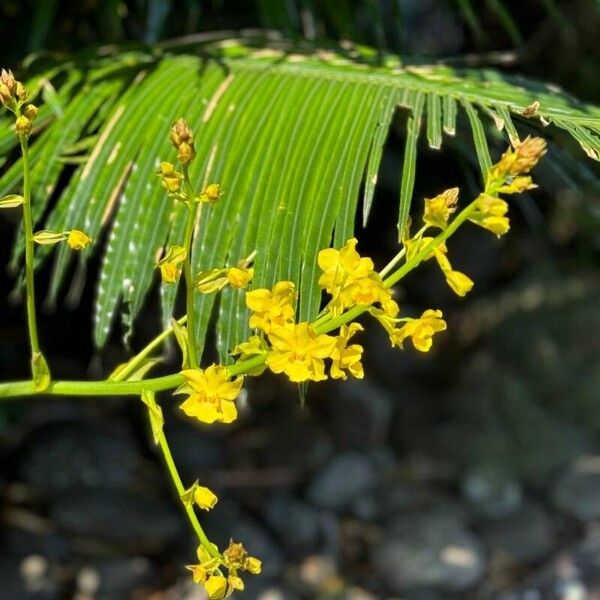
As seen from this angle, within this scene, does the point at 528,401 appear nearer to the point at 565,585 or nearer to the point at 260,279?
the point at 565,585

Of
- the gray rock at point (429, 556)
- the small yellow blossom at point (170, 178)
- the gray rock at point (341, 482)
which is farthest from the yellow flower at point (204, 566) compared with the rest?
the gray rock at point (341, 482)

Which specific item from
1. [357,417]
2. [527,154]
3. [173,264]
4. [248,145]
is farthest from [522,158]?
[357,417]

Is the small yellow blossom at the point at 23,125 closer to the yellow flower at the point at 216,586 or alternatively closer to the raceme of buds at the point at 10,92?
the raceme of buds at the point at 10,92

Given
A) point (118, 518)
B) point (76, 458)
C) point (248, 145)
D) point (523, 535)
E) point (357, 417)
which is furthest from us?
point (357, 417)

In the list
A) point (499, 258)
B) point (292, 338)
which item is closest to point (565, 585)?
point (499, 258)

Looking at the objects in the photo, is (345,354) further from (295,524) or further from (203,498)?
(295,524)

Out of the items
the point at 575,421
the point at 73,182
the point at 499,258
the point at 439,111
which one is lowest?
the point at 575,421
